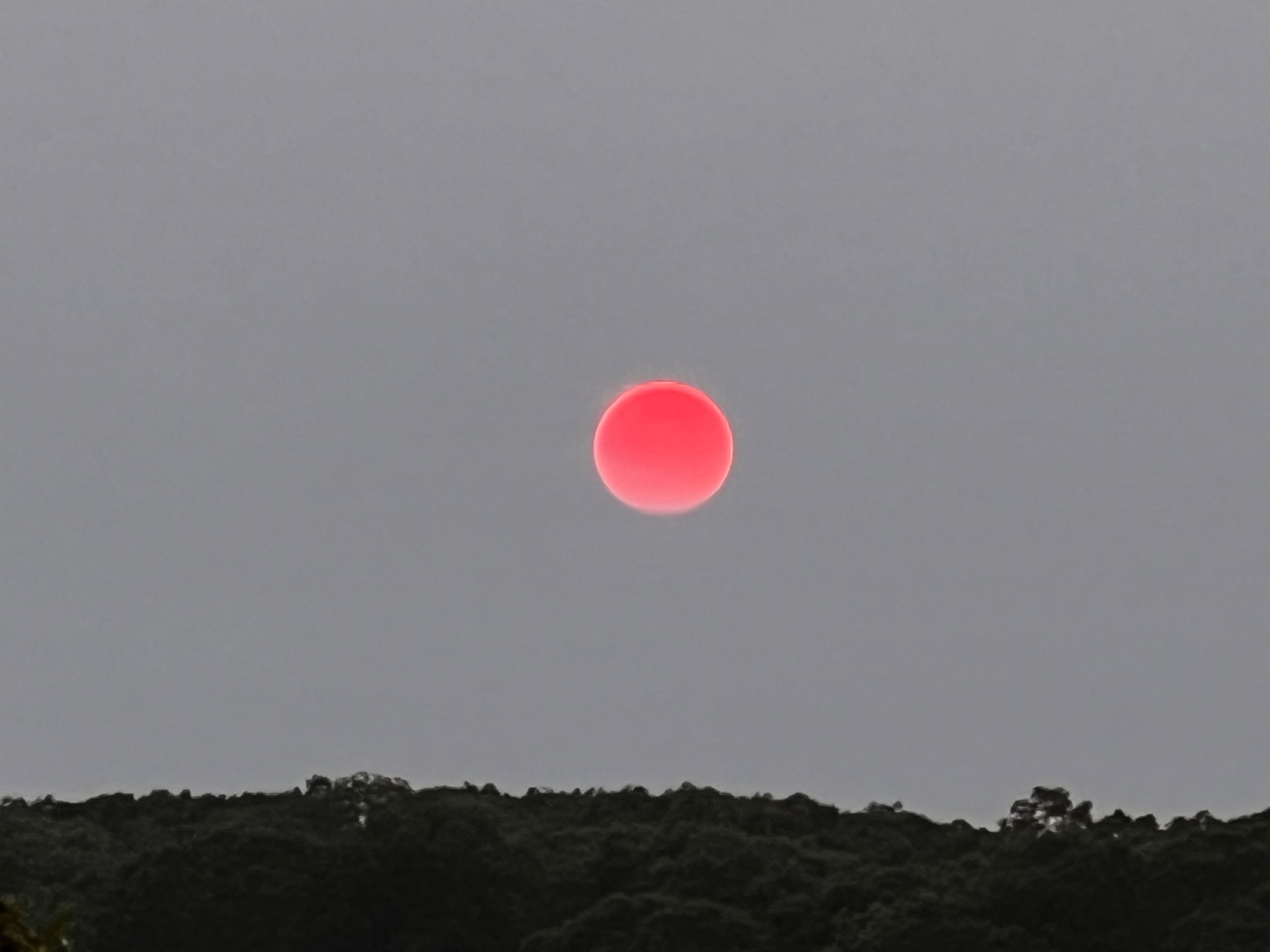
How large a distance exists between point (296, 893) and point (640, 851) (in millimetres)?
10983

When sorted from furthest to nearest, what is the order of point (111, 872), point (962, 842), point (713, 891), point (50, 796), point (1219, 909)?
point (50, 796), point (962, 842), point (111, 872), point (713, 891), point (1219, 909)

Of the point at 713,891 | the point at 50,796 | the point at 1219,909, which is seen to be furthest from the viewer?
the point at 50,796

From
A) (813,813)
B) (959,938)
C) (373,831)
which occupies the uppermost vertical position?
(813,813)

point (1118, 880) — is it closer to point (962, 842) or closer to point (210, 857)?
point (962, 842)

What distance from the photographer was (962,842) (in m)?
87.4

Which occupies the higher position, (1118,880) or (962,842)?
(962,842)

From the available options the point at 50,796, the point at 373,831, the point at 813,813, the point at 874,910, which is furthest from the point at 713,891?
the point at 50,796

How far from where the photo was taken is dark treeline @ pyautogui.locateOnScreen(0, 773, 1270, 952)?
237 feet

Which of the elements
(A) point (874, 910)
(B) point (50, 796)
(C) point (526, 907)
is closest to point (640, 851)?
(C) point (526, 907)

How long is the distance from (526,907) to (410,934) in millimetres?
3872

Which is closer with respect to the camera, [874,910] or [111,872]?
[874,910]

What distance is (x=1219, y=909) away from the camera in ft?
230

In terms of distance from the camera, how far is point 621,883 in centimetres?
8156

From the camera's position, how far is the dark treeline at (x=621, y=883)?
72375 mm
